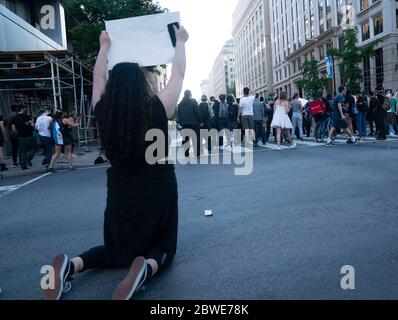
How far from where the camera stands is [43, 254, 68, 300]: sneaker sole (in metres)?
2.62

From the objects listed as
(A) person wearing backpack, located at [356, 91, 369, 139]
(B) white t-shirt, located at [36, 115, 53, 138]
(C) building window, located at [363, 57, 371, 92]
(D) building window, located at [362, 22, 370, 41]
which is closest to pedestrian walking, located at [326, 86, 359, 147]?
(A) person wearing backpack, located at [356, 91, 369, 139]

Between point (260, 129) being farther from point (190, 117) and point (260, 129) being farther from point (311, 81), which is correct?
point (311, 81)

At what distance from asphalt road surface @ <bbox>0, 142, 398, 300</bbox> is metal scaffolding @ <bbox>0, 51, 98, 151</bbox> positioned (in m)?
8.56

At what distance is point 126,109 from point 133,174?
475 mm

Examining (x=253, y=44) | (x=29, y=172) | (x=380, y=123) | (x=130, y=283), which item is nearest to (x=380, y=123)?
(x=380, y=123)

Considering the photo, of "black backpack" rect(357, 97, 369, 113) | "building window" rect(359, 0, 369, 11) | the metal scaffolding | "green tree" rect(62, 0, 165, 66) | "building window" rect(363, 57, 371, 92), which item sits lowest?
"black backpack" rect(357, 97, 369, 113)

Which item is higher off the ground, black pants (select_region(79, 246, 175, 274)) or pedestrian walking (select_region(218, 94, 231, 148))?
pedestrian walking (select_region(218, 94, 231, 148))

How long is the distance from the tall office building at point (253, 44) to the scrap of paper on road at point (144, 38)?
3285 inches

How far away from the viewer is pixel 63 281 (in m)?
2.71

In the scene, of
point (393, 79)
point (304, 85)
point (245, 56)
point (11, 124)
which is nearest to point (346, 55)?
point (393, 79)

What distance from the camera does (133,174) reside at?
3031 millimetres

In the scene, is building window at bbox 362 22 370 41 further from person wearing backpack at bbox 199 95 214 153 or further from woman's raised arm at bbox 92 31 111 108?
woman's raised arm at bbox 92 31 111 108

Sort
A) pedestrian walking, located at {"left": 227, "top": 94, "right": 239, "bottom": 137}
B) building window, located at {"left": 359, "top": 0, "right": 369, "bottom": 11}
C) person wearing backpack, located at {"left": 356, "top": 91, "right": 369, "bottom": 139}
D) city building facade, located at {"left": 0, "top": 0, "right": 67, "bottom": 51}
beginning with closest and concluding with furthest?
person wearing backpack, located at {"left": 356, "top": 91, "right": 369, "bottom": 139}
pedestrian walking, located at {"left": 227, "top": 94, "right": 239, "bottom": 137}
city building facade, located at {"left": 0, "top": 0, "right": 67, "bottom": 51}
building window, located at {"left": 359, "top": 0, "right": 369, "bottom": 11}

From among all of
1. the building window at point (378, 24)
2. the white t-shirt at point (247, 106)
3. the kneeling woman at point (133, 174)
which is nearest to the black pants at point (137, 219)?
the kneeling woman at point (133, 174)
